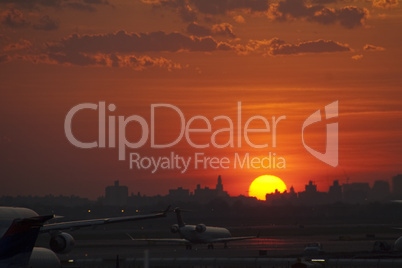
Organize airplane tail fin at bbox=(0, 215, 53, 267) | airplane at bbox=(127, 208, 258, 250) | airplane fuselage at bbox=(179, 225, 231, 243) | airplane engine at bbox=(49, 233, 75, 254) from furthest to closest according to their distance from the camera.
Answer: airplane fuselage at bbox=(179, 225, 231, 243) < airplane at bbox=(127, 208, 258, 250) < airplane engine at bbox=(49, 233, 75, 254) < airplane tail fin at bbox=(0, 215, 53, 267)

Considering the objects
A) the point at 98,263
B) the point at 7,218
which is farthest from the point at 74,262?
the point at 7,218

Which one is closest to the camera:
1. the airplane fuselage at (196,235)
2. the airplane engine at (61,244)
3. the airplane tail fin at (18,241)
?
the airplane tail fin at (18,241)

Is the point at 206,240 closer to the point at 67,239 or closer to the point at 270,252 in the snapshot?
the point at 270,252

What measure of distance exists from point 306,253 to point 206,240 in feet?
103

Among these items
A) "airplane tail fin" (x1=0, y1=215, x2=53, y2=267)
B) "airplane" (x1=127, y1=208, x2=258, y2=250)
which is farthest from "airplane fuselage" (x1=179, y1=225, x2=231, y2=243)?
"airplane tail fin" (x1=0, y1=215, x2=53, y2=267)

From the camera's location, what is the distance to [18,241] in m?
48.9

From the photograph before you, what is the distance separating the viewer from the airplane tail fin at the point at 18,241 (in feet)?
159

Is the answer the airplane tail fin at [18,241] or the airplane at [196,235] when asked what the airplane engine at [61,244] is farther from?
the airplane at [196,235]

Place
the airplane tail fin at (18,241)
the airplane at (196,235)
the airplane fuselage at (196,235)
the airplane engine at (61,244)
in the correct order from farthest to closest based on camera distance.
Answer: the airplane fuselage at (196,235)
the airplane at (196,235)
the airplane engine at (61,244)
the airplane tail fin at (18,241)

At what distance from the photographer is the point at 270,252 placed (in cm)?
11662

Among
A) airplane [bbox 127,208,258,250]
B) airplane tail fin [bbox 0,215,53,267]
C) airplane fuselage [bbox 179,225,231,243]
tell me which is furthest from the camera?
airplane fuselage [bbox 179,225,231,243]

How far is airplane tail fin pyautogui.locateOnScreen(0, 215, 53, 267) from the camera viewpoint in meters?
48.6

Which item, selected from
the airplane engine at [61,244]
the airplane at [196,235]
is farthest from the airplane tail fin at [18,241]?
the airplane at [196,235]

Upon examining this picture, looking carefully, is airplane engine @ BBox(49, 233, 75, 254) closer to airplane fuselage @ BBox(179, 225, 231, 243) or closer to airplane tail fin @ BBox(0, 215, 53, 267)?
airplane tail fin @ BBox(0, 215, 53, 267)
